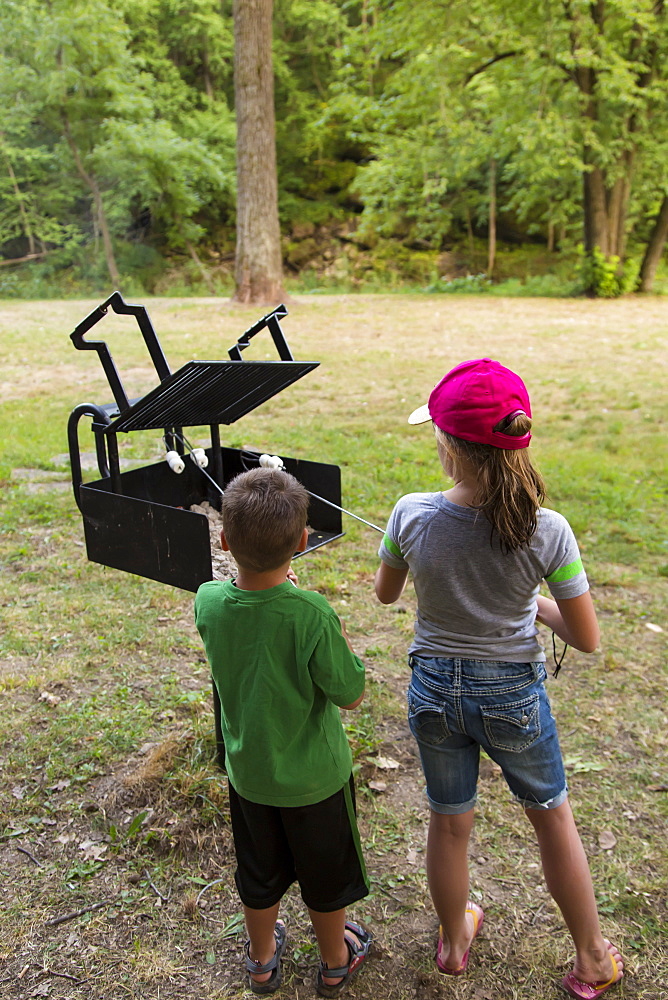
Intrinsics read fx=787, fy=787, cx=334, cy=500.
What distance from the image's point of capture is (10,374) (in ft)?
28.9

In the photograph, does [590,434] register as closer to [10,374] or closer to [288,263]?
[10,374]

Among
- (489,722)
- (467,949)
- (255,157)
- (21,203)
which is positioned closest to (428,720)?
(489,722)

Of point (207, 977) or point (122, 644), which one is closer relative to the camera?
point (207, 977)

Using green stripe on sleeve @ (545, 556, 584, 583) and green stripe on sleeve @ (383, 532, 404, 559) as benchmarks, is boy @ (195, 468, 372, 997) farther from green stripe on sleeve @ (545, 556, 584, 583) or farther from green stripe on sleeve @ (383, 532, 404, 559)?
green stripe on sleeve @ (545, 556, 584, 583)

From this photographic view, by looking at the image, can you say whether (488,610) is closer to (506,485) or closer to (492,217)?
(506,485)

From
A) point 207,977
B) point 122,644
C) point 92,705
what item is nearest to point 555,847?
point 207,977

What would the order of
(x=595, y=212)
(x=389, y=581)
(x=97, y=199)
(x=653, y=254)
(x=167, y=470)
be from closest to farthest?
(x=389, y=581), (x=167, y=470), (x=595, y=212), (x=653, y=254), (x=97, y=199)

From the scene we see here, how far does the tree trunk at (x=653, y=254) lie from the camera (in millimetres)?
15524

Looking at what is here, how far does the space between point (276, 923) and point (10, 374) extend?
26.2 ft

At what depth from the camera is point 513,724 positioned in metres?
1.64

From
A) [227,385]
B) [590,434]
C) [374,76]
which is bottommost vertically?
[590,434]

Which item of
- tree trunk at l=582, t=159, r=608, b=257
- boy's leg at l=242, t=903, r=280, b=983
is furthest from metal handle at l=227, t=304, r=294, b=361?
tree trunk at l=582, t=159, r=608, b=257

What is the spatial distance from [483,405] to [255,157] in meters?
11.8

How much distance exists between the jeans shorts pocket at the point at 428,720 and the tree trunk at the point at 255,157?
37.9ft
